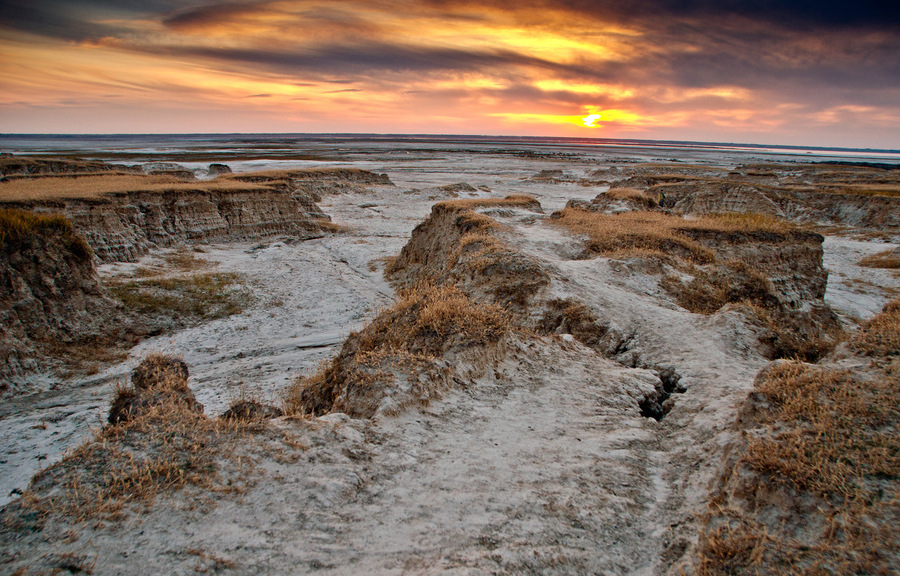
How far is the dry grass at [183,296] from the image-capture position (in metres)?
17.2

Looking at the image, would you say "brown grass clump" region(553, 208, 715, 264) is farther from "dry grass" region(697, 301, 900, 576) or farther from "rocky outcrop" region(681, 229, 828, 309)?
"dry grass" region(697, 301, 900, 576)

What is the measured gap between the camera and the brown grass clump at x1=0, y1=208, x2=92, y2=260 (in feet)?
47.4

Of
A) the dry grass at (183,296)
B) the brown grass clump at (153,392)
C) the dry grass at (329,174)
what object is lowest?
the dry grass at (183,296)

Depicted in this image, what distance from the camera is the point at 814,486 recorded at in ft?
14.6

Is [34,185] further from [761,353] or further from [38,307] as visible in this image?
[761,353]

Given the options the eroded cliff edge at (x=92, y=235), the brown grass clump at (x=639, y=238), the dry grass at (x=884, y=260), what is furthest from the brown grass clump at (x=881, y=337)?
the dry grass at (x=884, y=260)

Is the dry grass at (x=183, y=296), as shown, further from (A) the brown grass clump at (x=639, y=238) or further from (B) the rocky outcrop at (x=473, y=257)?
(A) the brown grass clump at (x=639, y=238)

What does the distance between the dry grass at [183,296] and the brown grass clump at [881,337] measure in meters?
17.7

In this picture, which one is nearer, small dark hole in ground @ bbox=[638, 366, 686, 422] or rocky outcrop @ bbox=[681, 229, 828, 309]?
small dark hole in ground @ bbox=[638, 366, 686, 422]

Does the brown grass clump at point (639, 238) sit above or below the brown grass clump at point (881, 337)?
above

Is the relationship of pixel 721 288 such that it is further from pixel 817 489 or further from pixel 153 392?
pixel 153 392

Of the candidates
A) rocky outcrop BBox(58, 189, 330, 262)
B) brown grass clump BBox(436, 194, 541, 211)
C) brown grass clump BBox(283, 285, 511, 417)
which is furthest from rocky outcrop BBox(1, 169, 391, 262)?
brown grass clump BBox(283, 285, 511, 417)

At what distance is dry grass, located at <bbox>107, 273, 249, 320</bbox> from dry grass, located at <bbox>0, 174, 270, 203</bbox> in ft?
21.8

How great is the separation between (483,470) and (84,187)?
2915 centimetres
